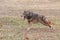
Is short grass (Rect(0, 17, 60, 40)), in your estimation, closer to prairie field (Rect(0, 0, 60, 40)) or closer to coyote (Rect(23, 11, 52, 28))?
prairie field (Rect(0, 0, 60, 40))

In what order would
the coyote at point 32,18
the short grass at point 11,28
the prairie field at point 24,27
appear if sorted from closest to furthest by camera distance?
the coyote at point 32,18 → the short grass at point 11,28 → the prairie field at point 24,27

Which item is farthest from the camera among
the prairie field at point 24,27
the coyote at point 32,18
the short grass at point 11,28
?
the prairie field at point 24,27

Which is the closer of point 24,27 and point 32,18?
point 32,18

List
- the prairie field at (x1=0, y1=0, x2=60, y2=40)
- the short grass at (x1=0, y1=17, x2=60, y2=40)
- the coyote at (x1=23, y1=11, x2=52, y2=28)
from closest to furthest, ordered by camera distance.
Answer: the coyote at (x1=23, y1=11, x2=52, y2=28), the short grass at (x1=0, y1=17, x2=60, y2=40), the prairie field at (x1=0, y1=0, x2=60, y2=40)

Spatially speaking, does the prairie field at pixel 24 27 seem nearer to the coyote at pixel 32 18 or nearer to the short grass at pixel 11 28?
the short grass at pixel 11 28

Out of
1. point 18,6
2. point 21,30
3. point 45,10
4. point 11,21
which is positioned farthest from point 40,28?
point 18,6

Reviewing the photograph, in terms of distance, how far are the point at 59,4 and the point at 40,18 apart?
9.23 m

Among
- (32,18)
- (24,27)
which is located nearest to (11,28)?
(24,27)

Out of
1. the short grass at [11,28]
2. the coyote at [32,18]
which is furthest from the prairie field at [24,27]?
the coyote at [32,18]

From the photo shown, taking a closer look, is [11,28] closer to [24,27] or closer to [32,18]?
[24,27]

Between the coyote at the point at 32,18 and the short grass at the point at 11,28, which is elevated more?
the coyote at the point at 32,18

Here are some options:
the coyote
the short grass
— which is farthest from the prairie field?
the coyote

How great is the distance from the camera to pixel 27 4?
1858cm

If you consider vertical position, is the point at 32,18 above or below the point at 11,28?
above
